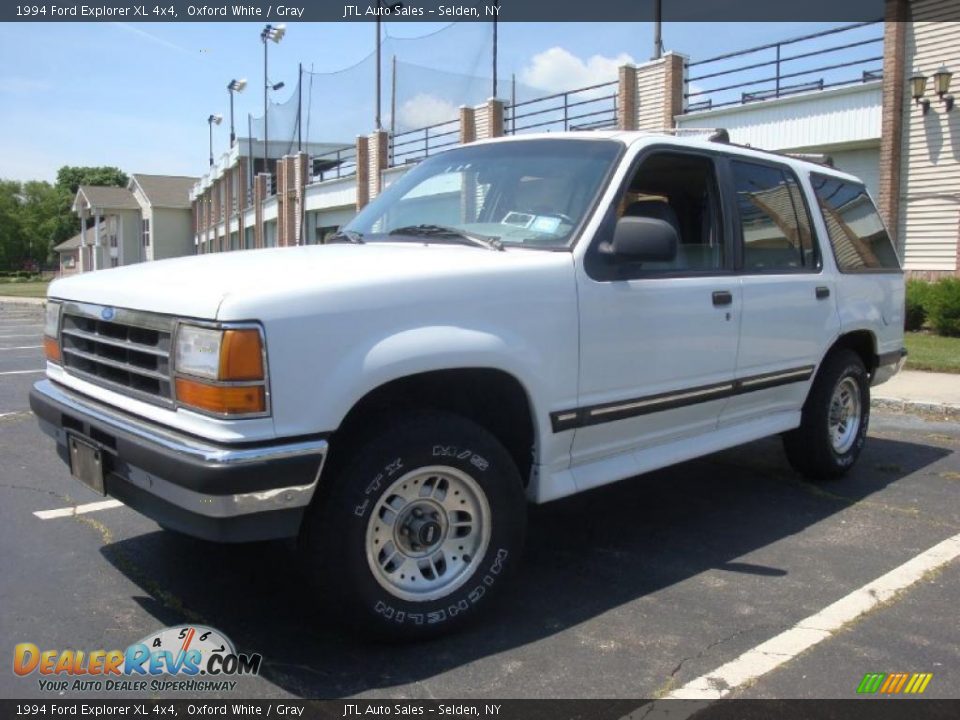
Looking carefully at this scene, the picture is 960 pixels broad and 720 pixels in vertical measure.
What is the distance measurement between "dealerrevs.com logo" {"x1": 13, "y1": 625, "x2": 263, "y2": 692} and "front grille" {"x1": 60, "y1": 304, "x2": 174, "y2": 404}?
96 centimetres

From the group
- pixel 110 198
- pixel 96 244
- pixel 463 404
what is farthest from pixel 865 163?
pixel 110 198

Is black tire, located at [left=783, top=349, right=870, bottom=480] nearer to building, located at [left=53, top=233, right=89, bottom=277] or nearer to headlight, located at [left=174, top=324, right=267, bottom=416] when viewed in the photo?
headlight, located at [left=174, top=324, right=267, bottom=416]

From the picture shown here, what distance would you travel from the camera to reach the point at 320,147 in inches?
1591

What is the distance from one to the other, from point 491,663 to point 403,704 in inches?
16.5

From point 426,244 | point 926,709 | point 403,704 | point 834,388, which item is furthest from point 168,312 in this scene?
point 834,388

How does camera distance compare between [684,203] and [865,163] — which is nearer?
[684,203]

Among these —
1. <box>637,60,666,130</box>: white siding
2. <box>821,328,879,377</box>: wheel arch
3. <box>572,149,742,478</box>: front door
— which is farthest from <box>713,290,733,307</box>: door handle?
<box>637,60,666,130</box>: white siding

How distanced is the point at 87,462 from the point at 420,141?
2706 centimetres

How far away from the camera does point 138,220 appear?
2522 inches

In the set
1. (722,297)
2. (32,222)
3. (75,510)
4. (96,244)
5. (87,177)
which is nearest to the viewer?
(722,297)

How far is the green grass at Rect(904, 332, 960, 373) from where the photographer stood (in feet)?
35.6

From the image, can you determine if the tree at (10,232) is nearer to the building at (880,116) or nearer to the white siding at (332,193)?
the white siding at (332,193)

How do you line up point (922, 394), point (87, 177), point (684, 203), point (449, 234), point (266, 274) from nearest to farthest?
point (266, 274), point (449, 234), point (684, 203), point (922, 394), point (87, 177)

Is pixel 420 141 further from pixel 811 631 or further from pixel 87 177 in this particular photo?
pixel 87 177
